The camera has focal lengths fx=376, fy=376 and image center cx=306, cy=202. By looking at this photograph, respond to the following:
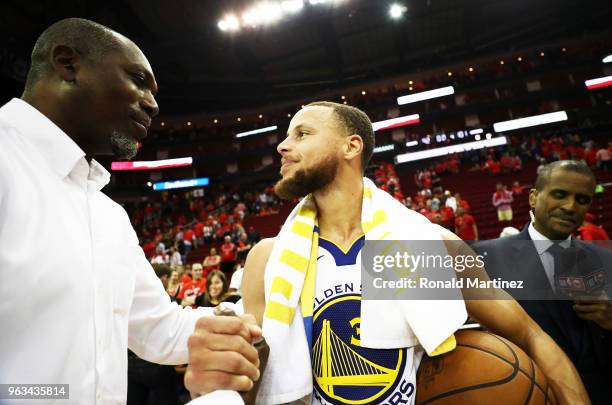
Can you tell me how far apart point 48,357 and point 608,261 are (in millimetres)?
2664

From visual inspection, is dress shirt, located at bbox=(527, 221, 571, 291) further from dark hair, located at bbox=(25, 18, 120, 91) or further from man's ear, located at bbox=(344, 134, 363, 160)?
dark hair, located at bbox=(25, 18, 120, 91)

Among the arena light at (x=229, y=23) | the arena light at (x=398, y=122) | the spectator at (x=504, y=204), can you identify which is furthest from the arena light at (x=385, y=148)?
the spectator at (x=504, y=204)

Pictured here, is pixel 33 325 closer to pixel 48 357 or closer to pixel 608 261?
pixel 48 357

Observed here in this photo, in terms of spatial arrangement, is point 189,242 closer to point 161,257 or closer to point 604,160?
point 161,257

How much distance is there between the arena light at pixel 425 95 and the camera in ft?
75.0

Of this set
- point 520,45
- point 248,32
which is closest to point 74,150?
point 248,32

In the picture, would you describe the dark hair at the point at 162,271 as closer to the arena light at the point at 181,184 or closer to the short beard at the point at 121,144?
the short beard at the point at 121,144

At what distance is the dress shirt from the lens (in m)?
2.22

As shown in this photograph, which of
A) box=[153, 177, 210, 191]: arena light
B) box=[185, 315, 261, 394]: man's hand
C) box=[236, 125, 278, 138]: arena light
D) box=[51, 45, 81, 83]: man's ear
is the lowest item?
box=[185, 315, 261, 394]: man's hand

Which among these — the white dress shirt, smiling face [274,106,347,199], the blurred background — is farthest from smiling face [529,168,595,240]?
the blurred background

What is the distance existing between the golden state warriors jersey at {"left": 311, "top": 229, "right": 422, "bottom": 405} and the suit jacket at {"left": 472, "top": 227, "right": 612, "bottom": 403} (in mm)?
1053

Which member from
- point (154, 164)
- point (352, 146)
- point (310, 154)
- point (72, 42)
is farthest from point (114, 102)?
point (154, 164)

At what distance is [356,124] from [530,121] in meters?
22.3

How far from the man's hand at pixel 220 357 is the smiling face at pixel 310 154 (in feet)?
2.85
